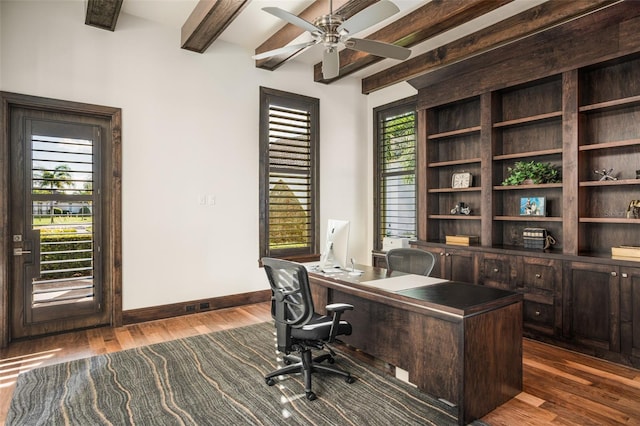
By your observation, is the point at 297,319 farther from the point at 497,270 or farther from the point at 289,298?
the point at 497,270

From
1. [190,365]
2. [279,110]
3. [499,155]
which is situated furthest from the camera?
[279,110]

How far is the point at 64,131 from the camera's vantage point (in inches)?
143

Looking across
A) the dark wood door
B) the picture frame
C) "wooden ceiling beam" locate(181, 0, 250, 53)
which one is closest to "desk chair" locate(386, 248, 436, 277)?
the picture frame

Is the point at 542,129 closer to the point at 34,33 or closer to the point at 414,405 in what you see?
the point at 414,405

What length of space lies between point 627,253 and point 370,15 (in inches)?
110

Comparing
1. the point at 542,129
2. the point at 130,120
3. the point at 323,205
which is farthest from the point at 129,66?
the point at 542,129

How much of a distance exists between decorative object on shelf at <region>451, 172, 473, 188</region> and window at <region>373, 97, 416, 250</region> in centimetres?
76

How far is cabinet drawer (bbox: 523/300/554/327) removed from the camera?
3.34 metres

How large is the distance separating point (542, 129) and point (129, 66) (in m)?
4.53

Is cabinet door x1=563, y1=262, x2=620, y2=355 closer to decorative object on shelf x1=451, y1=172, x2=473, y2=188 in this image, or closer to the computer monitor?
decorative object on shelf x1=451, y1=172, x2=473, y2=188

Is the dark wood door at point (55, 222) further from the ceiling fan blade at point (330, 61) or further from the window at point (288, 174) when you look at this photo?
the ceiling fan blade at point (330, 61)

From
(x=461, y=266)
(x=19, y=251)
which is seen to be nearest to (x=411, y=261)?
(x=461, y=266)

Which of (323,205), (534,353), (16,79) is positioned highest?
(16,79)

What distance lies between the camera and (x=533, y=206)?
12.5ft
